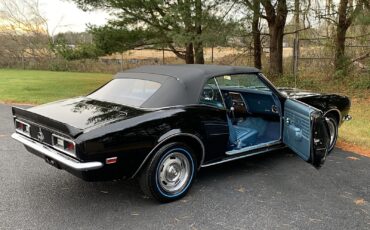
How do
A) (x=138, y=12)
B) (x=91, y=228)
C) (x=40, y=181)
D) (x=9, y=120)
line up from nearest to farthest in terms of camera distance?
(x=91, y=228) < (x=40, y=181) < (x=9, y=120) < (x=138, y=12)

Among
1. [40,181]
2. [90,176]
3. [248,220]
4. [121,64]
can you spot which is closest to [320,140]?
[248,220]

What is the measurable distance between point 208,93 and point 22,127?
7.41 feet

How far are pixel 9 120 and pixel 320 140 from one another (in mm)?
6931

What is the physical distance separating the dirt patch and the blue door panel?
5.74ft

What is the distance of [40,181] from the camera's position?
462 centimetres

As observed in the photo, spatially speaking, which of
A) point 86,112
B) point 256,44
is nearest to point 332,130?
point 86,112

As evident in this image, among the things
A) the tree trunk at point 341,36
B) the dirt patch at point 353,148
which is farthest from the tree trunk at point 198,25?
the dirt patch at point 353,148

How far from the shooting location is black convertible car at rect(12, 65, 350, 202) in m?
3.59

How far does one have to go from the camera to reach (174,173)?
4.10 metres

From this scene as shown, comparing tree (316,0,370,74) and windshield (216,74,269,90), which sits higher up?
tree (316,0,370,74)

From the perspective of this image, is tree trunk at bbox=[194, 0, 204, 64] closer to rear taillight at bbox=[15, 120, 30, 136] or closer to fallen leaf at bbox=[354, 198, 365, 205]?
rear taillight at bbox=[15, 120, 30, 136]

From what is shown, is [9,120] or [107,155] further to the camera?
[9,120]

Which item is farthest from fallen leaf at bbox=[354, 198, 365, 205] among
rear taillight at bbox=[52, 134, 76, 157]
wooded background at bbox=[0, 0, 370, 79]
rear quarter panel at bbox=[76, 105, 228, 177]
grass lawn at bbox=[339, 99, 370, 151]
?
wooded background at bbox=[0, 0, 370, 79]

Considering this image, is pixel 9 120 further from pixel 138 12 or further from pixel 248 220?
pixel 138 12
